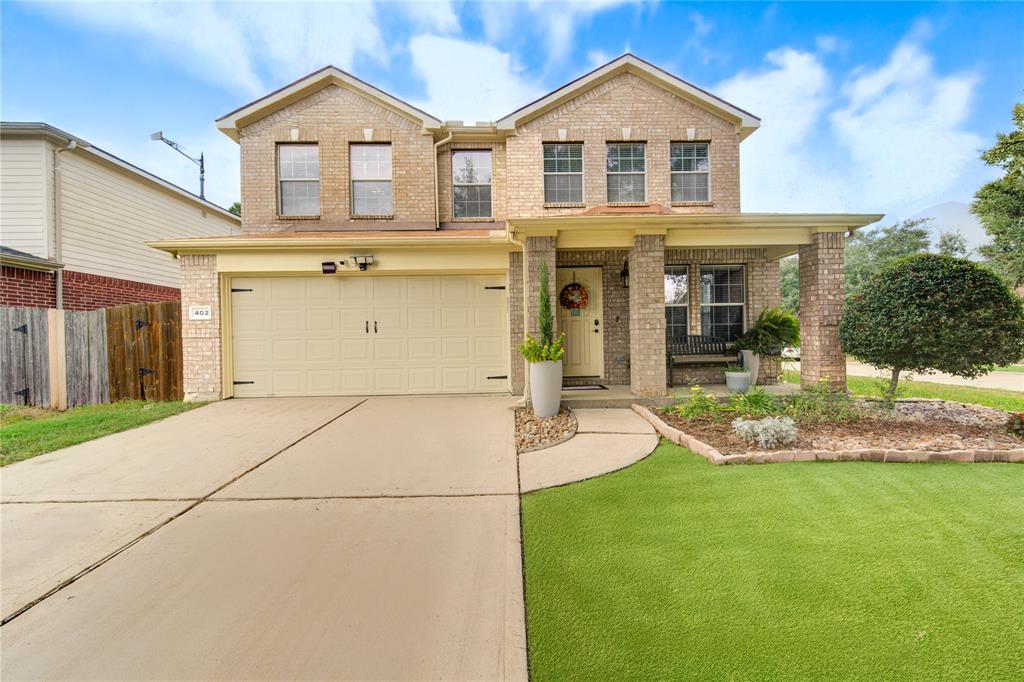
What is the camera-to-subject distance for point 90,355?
8188 millimetres

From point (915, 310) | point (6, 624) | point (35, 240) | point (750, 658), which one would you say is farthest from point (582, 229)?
point (35, 240)

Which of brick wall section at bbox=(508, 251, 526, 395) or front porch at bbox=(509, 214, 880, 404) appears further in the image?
brick wall section at bbox=(508, 251, 526, 395)

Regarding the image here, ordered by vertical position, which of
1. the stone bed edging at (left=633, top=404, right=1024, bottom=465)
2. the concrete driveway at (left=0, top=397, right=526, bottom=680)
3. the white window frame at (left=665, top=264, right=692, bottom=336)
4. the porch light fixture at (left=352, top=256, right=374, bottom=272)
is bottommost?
the concrete driveway at (left=0, top=397, right=526, bottom=680)

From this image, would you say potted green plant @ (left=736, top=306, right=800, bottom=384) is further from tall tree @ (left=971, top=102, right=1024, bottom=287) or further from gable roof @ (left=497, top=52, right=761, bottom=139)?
tall tree @ (left=971, top=102, right=1024, bottom=287)

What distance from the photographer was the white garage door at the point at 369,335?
847cm

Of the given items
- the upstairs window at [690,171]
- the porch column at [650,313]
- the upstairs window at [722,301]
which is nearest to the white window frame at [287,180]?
the porch column at [650,313]

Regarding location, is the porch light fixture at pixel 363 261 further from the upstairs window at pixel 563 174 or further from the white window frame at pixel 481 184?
the upstairs window at pixel 563 174

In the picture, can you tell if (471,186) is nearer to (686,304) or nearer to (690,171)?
(690,171)

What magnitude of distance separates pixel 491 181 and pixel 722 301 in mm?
5726

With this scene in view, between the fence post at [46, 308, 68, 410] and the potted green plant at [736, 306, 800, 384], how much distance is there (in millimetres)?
12934

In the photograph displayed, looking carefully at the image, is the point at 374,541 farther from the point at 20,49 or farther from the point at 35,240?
the point at 20,49

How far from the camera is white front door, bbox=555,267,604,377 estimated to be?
8977 millimetres

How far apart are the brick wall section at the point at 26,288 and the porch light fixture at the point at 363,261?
7020mm

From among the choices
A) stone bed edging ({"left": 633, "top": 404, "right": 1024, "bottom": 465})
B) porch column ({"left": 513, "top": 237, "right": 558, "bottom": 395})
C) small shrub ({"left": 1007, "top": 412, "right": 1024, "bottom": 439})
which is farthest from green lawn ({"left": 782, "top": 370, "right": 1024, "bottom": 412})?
porch column ({"left": 513, "top": 237, "right": 558, "bottom": 395})
